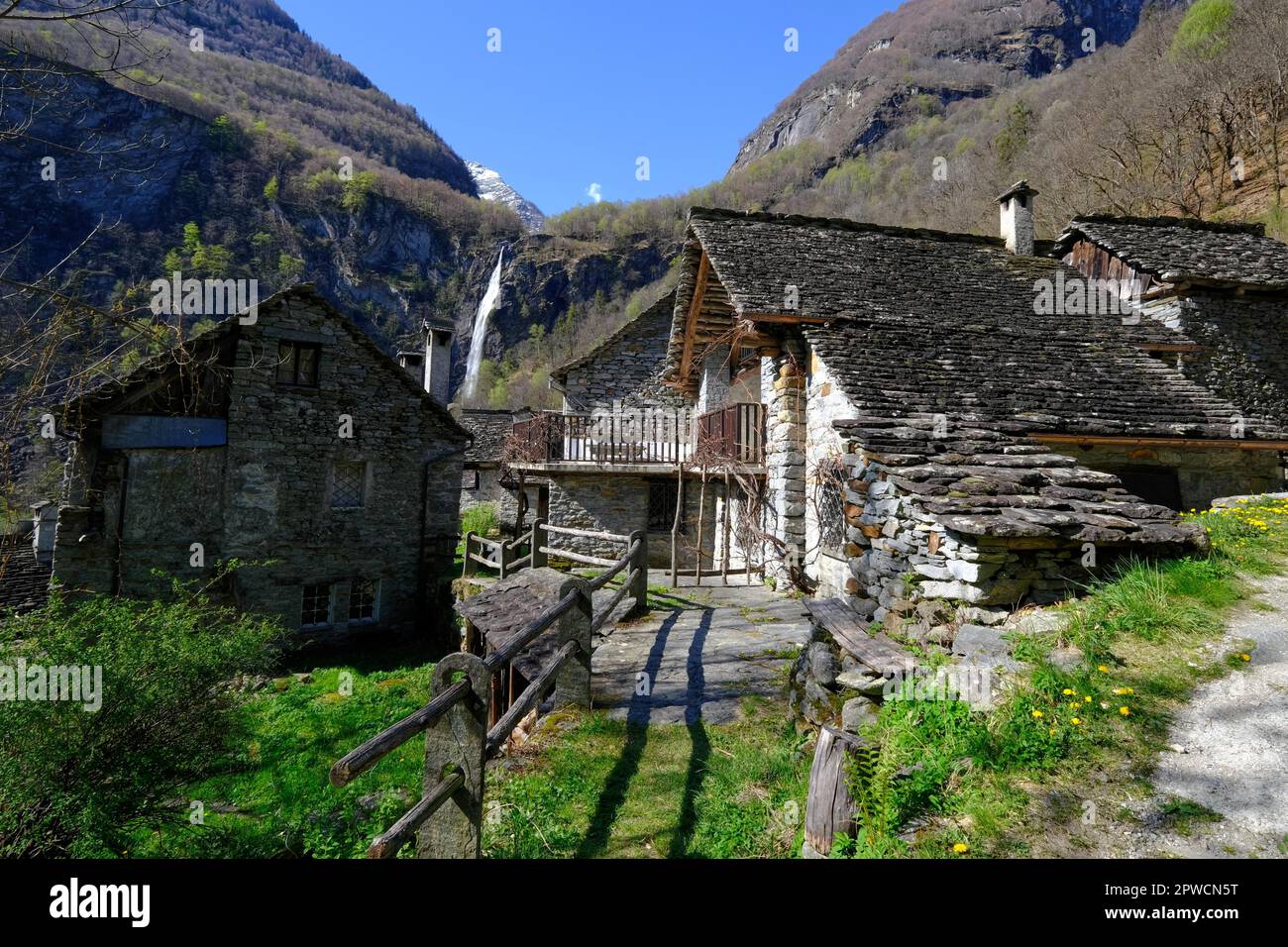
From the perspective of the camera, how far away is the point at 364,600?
1357cm

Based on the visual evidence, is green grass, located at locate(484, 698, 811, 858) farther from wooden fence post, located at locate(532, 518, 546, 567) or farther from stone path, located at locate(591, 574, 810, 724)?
wooden fence post, located at locate(532, 518, 546, 567)

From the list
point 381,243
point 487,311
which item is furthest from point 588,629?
point 381,243

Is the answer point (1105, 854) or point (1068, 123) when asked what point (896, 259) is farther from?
point (1068, 123)

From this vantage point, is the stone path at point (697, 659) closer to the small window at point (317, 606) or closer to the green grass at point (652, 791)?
the green grass at point (652, 791)

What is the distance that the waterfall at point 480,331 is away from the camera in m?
53.1

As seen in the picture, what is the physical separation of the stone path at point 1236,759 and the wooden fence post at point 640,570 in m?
5.85

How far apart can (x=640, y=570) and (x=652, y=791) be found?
4363 mm

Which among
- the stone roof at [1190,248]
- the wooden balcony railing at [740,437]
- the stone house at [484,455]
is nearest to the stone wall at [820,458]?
the wooden balcony railing at [740,437]

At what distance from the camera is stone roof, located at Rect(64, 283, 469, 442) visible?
1048cm

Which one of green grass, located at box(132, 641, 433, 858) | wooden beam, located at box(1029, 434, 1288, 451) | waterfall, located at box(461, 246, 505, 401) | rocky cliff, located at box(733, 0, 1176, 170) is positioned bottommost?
green grass, located at box(132, 641, 433, 858)

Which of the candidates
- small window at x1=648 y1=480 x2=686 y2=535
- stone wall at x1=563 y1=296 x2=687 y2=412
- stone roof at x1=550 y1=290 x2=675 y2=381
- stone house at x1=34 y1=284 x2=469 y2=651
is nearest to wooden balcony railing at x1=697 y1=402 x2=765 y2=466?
small window at x1=648 y1=480 x2=686 y2=535

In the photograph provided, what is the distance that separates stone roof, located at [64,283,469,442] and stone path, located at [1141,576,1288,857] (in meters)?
12.0

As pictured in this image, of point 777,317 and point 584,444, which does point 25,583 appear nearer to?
point 584,444
